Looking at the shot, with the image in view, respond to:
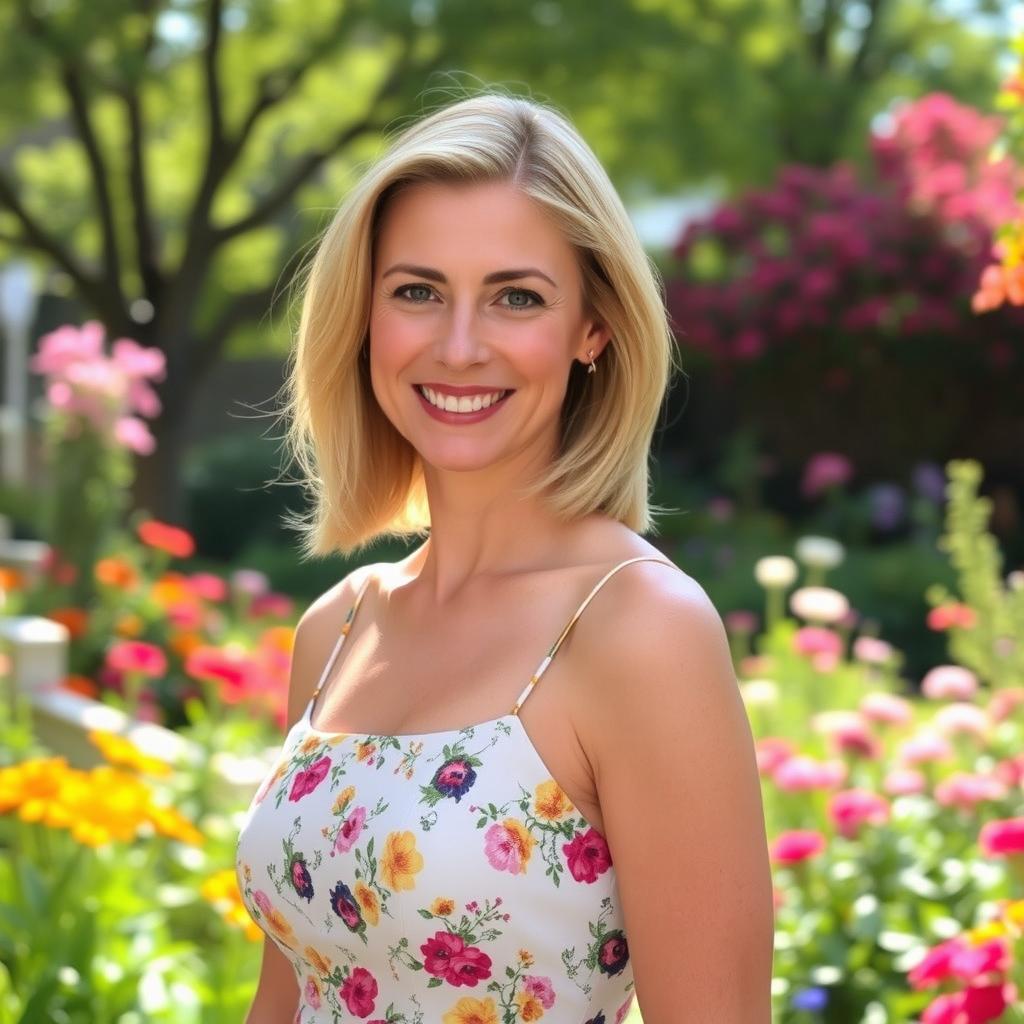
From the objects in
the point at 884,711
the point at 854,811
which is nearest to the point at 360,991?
the point at 854,811

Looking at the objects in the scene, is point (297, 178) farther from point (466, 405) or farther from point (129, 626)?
point (466, 405)

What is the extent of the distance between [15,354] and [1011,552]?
1077 centimetres

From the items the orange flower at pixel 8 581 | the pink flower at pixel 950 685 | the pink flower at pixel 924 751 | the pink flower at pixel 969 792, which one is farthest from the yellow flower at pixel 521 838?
the orange flower at pixel 8 581

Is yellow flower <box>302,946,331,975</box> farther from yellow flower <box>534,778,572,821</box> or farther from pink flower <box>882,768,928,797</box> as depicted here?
pink flower <box>882,768,928,797</box>

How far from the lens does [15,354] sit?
17281 mm

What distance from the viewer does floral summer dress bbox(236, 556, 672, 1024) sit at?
1725 millimetres

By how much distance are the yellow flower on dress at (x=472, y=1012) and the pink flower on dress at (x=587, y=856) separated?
0.19 m

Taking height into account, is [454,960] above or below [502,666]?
below

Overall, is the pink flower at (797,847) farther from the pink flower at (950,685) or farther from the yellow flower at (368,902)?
the yellow flower at (368,902)

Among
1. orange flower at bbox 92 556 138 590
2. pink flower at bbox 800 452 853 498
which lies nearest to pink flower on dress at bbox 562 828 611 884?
orange flower at bbox 92 556 138 590

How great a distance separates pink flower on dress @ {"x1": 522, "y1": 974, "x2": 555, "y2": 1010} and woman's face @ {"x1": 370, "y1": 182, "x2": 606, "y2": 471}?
2.05 ft

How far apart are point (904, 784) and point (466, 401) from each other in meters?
2.59

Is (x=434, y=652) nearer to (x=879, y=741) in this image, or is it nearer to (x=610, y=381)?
(x=610, y=381)

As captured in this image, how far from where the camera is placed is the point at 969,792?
3.88m
